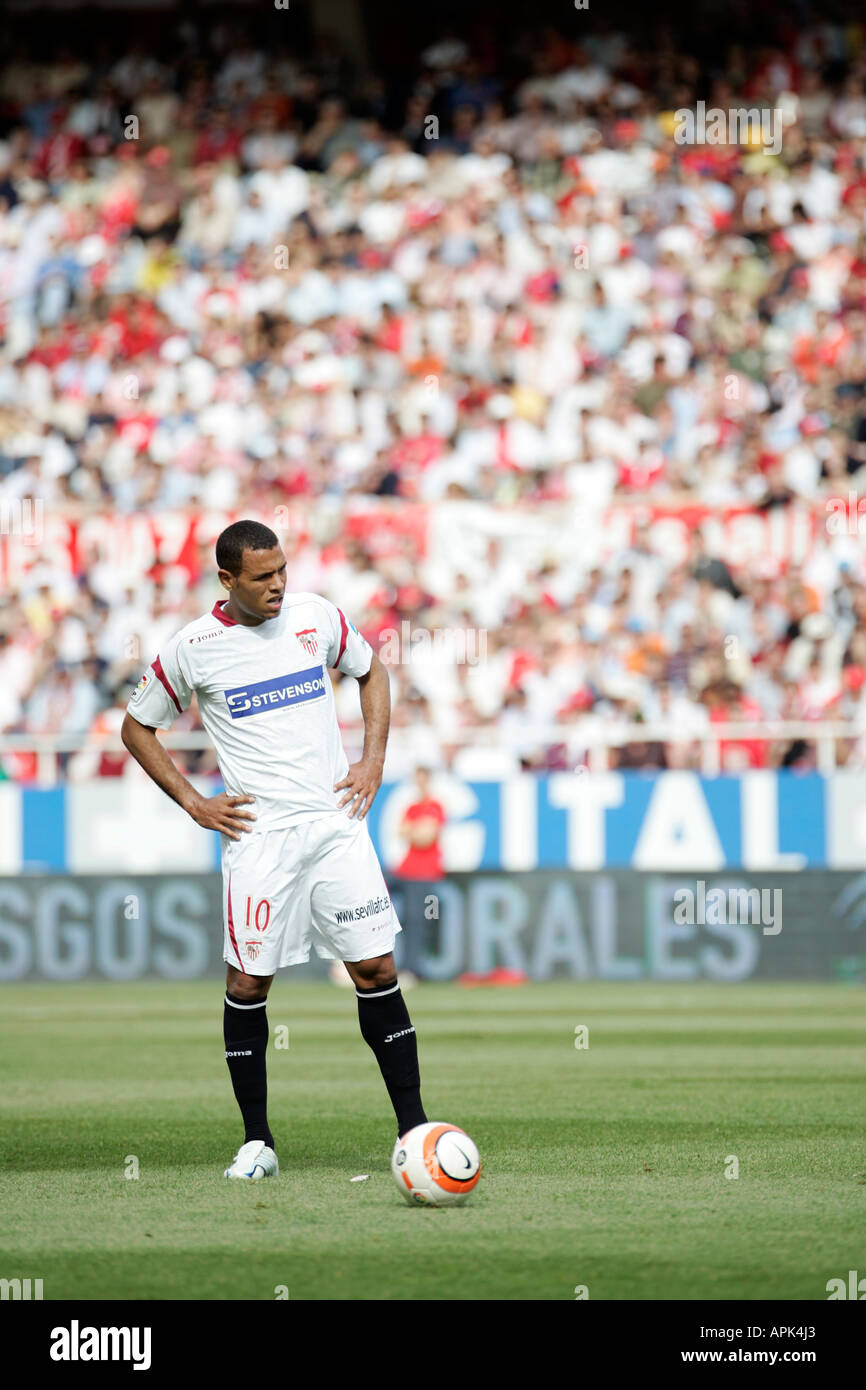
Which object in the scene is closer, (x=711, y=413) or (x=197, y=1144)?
(x=197, y=1144)

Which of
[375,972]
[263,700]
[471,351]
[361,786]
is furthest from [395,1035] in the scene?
[471,351]

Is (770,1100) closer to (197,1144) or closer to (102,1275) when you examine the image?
(197,1144)

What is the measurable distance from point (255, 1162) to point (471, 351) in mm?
16253

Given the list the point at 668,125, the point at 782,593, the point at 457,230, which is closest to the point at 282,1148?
the point at 782,593

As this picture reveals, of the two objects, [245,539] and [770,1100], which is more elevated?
[245,539]

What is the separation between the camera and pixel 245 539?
287 inches

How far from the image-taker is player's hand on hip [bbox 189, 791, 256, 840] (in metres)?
7.51

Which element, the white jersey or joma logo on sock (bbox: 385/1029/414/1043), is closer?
joma logo on sock (bbox: 385/1029/414/1043)

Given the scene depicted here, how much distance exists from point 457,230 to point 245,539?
56.7 ft

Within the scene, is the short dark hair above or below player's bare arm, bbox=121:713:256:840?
above

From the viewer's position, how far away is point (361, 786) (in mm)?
7633
